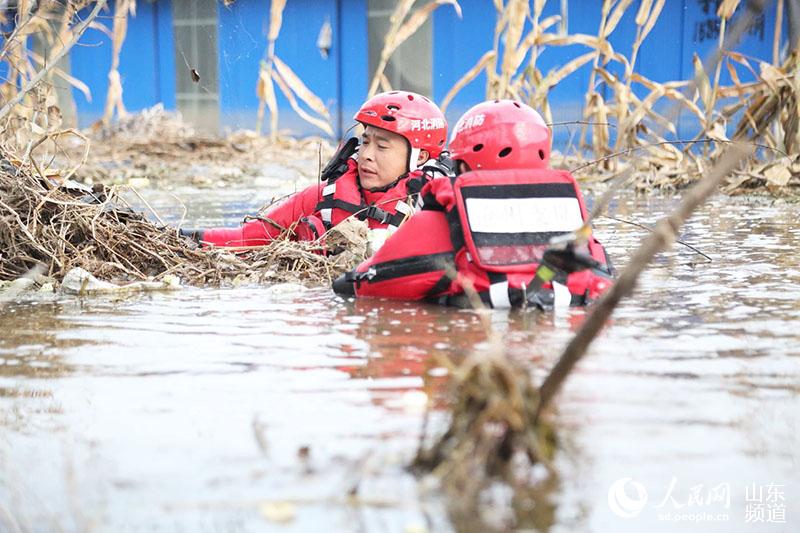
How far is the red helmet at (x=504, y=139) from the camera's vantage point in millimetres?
4953

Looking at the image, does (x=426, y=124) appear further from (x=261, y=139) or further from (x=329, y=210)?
(x=261, y=139)

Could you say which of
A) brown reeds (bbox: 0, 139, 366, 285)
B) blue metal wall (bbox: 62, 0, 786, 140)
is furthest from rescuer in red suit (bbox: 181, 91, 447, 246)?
blue metal wall (bbox: 62, 0, 786, 140)

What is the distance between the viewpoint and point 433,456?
2488 millimetres

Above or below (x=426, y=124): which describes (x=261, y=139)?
below

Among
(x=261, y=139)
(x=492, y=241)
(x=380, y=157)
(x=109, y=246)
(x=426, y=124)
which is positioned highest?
(x=426, y=124)

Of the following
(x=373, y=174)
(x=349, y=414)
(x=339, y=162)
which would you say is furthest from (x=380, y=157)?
(x=349, y=414)

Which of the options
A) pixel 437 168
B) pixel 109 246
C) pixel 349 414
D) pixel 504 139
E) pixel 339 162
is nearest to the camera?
pixel 349 414

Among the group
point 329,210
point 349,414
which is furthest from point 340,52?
point 349,414

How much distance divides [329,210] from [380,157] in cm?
41

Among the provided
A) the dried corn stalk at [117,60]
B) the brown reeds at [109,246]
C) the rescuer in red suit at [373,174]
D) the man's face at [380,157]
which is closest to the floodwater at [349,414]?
the brown reeds at [109,246]

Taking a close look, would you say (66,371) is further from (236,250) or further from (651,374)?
(236,250)

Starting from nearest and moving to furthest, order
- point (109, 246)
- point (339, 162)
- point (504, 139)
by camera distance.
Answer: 1. point (504, 139)
2. point (109, 246)
3. point (339, 162)

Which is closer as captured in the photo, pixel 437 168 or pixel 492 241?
pixel 492 241

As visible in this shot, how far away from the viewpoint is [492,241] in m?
4.55
